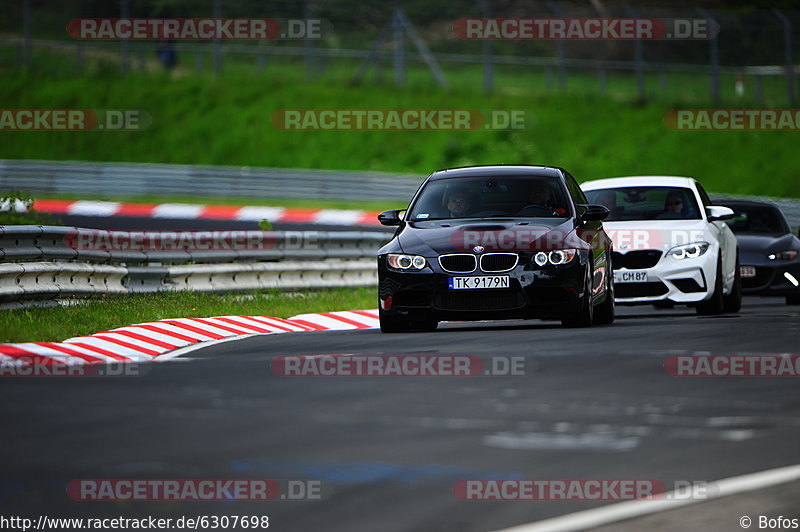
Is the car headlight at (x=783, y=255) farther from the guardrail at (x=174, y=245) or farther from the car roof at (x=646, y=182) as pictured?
the guardrail at (x=174, y=245)

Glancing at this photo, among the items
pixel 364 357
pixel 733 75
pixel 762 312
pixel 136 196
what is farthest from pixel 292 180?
pixel 364 357

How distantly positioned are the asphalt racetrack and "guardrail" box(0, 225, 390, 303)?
3.17 m

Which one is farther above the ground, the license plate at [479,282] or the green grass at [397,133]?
the green grass at [397,133]

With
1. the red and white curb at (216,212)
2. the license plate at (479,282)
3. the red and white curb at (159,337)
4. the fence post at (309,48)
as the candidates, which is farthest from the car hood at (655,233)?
the fence post at (309,48)

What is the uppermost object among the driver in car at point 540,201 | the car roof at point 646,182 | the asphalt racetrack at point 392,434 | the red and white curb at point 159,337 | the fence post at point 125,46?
the fence post at point 125,46

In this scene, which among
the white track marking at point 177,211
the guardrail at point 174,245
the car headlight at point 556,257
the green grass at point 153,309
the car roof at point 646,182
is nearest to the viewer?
the green grass at point 153,309

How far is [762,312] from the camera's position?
58.5 ft

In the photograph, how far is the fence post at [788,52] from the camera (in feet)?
121

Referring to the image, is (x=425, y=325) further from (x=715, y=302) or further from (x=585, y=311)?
(x=715, y=302)

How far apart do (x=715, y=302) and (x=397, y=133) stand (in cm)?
2802

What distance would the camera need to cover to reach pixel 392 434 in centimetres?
781

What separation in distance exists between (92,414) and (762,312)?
1109cm

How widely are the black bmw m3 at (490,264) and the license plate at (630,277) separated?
6.28ft

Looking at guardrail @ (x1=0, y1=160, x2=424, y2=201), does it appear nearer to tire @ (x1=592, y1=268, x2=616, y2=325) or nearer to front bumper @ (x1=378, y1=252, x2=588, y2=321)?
tire @ (x1=592, y1=268, x2=616, y2=325)
